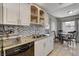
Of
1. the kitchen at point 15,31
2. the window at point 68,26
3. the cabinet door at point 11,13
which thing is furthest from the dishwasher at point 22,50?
the window at point 68,26

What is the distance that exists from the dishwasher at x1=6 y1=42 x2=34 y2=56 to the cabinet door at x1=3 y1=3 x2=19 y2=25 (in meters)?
0.44

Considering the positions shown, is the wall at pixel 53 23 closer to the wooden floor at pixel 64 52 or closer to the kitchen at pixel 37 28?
the kitchen at pixel 37 28

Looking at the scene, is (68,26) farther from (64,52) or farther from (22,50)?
(22,50)

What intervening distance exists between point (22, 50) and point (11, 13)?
0.64 metres

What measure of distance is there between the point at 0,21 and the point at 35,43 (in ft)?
2.84

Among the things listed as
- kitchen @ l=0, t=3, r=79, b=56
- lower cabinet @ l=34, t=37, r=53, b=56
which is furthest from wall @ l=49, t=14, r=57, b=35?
lower cabinet @ l=34, t=37, r=53, b=56

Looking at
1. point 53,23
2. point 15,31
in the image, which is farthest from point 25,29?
point 53,23

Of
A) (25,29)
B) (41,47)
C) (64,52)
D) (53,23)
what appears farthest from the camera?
(53,23)

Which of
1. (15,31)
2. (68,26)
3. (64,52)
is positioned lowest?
(64,52)

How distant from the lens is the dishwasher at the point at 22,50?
1.29 metres

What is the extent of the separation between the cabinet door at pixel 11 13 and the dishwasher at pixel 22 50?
0.44m

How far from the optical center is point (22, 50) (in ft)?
5.14

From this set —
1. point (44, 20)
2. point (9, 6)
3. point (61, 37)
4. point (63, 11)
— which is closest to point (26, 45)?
point (9, 6)

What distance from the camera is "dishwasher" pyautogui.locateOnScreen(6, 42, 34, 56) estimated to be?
129cm
